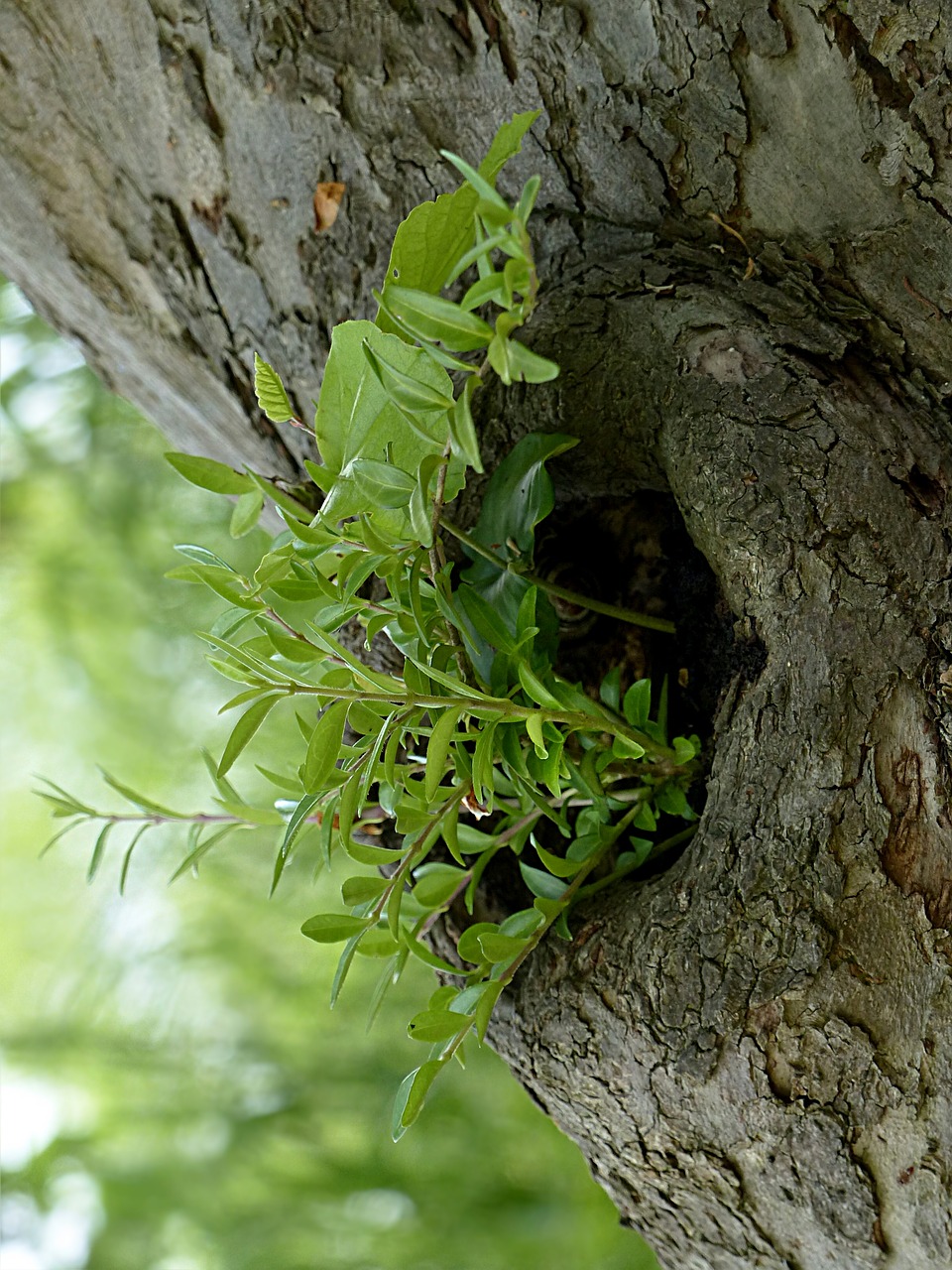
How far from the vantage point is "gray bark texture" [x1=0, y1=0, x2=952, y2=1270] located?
1.66ft

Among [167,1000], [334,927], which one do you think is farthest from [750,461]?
[167,1000]

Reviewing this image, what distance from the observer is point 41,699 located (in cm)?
218

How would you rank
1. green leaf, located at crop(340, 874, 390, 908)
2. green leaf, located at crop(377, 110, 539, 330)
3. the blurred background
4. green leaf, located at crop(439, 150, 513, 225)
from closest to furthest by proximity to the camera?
green leaf, located at crop(439, 150, 513, 225), green leaf, located at crop(377, 110, 539, 330), green leaf, located at crop(340, 874, 390, 908), the blurred background

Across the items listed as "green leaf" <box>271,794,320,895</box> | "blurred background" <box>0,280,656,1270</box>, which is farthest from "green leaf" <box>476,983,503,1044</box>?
"blurred background" <box>0,280,656,1270</box>

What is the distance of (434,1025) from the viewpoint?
1.74 feet

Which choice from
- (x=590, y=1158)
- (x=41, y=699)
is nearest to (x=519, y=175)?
(x=590, y=1158)

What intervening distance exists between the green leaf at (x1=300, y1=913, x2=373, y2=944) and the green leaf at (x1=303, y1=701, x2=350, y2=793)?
9 centimetres

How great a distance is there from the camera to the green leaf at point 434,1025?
521 millimetres

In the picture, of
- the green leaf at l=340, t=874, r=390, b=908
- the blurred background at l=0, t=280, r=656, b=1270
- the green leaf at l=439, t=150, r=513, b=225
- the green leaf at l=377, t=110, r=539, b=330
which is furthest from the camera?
the blurred background at l=0, t=280, r=656, b=1270

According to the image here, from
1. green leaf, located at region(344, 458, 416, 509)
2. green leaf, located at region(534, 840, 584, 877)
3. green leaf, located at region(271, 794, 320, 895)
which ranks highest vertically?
green leaf, located at region(344, 458, 416, 509)

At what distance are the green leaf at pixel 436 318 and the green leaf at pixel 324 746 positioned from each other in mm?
170

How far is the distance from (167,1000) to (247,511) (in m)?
1.75

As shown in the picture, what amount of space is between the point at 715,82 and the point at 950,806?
42cm

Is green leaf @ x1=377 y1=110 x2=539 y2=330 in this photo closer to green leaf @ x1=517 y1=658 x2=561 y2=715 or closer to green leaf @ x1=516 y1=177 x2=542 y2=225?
green leaf @ x1=516 y1=177 x2=542 y2=225
